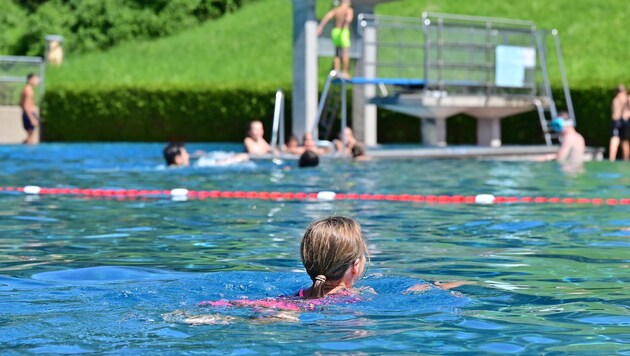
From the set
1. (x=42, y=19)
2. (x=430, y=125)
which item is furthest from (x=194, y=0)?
(x=430, y=125)

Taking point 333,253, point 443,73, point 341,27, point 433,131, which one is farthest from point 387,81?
point 333,253

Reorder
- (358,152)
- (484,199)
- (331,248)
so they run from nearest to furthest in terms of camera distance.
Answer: (331,248) → (484,199) → (358,152)

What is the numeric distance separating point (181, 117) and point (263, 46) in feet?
25.2

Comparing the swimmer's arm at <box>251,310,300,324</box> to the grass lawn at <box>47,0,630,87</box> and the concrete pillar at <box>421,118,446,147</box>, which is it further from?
the grass lawn at <box>47,0,630,87</box>

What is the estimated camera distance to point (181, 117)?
30609 mm

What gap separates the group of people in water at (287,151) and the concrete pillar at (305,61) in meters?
0.62

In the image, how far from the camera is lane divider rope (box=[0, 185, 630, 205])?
11.9 meters

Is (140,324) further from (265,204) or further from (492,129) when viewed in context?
(492,129)

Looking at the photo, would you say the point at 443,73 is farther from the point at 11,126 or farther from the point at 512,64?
the point at 11,126

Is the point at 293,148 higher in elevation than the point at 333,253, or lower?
lower

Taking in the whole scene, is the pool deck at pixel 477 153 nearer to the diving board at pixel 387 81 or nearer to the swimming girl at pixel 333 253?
the diving board at pixel 387 81

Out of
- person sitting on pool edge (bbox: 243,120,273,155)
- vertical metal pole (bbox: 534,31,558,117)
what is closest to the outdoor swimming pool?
person sitting on pool edge (bbox: 243,120,273,155)

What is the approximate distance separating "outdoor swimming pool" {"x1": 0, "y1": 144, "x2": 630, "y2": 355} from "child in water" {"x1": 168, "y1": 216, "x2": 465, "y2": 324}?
0.07 metres

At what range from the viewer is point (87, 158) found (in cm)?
2217
